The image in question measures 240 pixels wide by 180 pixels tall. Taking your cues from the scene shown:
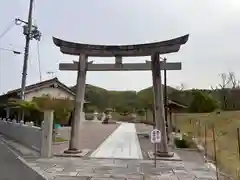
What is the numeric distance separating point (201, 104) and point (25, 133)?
70.5 ft

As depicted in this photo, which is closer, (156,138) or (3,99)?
(156,138)

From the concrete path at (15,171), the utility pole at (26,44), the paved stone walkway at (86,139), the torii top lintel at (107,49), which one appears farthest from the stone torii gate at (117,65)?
the utility pole at (26,44)

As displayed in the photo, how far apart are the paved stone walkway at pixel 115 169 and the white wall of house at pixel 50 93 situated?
20.7 metres

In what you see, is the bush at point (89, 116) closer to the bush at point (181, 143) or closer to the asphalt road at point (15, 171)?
the bush at point (181, 143)

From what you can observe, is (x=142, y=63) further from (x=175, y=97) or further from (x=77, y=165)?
(x=175, y=97)

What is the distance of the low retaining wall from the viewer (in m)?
13.0

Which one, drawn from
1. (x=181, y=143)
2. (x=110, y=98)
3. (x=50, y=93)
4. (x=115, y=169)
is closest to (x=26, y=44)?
(x=50, y=93)

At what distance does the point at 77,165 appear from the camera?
9.78m

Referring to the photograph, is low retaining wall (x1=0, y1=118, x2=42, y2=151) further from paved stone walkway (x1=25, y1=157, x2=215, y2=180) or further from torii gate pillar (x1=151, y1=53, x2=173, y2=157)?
torii gate pillar (x1=151, y1=53, x2=173, y2=157)

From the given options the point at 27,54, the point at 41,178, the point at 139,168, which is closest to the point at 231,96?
the point at 27,54

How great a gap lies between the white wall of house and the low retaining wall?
671cm

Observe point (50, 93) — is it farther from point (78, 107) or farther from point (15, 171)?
point (15, 171)

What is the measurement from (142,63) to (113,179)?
604cm

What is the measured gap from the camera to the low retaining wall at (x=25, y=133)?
12973mm
